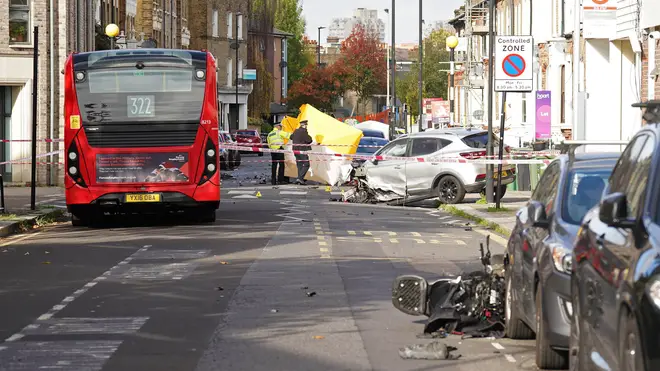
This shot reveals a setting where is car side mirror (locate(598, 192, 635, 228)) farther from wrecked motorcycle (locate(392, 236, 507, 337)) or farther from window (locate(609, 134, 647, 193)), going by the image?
wrecked motorcycle (locate(392, 236, 507, 337))

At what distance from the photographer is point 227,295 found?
1380 centimetres

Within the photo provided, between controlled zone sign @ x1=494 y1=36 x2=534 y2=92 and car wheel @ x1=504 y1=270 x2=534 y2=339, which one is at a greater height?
controlled zone sign @ x1=494 y1=36 x2=534 y2=92

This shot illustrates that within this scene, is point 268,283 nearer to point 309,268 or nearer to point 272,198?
point 309,268

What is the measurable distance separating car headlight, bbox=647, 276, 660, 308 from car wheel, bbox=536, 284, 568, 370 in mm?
3157

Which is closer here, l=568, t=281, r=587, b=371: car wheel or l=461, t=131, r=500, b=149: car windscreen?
l=568, t=281, r=587, b=371: car wheel

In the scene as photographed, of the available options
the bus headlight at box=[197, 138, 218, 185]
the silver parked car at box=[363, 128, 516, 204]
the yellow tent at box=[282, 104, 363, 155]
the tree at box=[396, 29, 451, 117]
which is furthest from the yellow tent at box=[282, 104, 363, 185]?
the tree at box=[396, 29, 451, 117]

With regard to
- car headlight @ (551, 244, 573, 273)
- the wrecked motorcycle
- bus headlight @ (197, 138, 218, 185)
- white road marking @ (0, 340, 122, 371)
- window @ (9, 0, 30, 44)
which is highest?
window @ (9, 0, 30, 44)

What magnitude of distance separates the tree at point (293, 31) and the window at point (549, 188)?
12605cm

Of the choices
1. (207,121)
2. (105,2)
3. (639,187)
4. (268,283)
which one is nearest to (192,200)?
(207,121)

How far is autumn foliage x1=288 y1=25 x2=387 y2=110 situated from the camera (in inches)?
4919

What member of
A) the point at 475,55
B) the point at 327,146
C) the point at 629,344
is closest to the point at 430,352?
the point at 629,344

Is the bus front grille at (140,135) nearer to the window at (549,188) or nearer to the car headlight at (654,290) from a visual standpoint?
the window at (549,188)

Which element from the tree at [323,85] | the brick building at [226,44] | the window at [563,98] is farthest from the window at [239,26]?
the window at [563,98]

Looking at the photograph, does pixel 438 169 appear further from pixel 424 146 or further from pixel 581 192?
pixel 581 192
